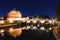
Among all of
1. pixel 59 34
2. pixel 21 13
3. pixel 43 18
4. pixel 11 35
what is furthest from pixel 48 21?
pixel 11 35

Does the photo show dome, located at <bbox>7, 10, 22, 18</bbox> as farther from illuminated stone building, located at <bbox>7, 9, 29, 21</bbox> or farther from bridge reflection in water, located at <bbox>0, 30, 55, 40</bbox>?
bridge reflection in water, located at <bbox>0, 30, 55, 40</bbox>

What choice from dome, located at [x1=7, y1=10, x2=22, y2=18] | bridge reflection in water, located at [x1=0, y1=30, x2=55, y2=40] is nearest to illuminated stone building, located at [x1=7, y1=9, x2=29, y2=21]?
dome, located at [x1=7, y1=10, x2=22, y2=18]

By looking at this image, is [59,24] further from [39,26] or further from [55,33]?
[39,26]

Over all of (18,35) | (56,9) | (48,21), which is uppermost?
(56,9)

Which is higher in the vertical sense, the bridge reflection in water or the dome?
the dome

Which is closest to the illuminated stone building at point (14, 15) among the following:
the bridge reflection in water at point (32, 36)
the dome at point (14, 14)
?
the dome at point (14, 14)

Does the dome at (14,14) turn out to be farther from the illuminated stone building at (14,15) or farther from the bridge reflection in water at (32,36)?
→ the bridge reflection in water at (32,36)

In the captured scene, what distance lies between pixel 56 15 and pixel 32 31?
28 cm

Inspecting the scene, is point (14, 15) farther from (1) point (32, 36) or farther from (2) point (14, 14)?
(1) point (32, 36)

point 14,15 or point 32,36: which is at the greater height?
point 14,15

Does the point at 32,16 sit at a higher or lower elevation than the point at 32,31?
higher

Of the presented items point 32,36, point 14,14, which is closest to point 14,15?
point 14,14

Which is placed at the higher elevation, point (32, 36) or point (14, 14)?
point (14, 14)

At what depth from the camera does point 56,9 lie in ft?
4.71
